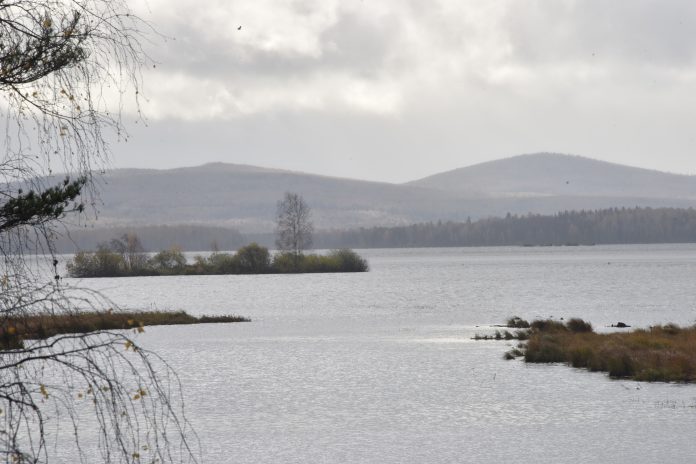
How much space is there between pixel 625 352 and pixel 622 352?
14 centimetres

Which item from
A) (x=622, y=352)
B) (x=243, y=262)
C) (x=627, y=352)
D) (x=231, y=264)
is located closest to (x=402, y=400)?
(x=622, y=352)

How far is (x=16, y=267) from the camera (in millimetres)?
10969

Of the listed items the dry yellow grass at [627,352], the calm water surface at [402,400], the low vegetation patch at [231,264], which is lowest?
the calm water surface at [402,400]

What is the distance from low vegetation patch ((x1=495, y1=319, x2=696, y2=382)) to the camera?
41.9 meters

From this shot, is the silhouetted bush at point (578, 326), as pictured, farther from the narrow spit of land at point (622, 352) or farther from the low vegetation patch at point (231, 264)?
the low vegetation patch at point (231, 264)

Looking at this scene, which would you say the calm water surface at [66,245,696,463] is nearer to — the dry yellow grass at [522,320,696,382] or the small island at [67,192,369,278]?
the dry yellow grass at [522,320,696,382]

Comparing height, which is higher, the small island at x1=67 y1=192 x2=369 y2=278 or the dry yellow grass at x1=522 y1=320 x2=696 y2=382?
the small island at x1=67 y1=192 x2=369 y2=278

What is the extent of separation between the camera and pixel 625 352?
45781 mm

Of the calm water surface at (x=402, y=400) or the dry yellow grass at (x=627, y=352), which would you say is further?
the dry yellow grass at (x=627, y=352)

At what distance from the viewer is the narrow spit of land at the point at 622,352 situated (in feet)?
137

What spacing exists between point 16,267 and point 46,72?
7.25ft

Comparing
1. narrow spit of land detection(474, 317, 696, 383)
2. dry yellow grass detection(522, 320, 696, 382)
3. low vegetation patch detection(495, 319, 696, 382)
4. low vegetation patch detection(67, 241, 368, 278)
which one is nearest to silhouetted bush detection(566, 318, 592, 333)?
narrow spit of land detection(474, 317, 696, 383)

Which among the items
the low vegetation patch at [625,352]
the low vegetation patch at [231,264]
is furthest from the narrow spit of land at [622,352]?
the low vegetation patch at [231,264]

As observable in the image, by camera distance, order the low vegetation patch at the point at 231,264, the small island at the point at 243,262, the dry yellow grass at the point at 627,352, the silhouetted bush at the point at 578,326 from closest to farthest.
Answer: the dry yellow grass at the point at 627,352, the silhouetted bush at the point at 578,326, the low vegetation patch at the point at 231,264, the small island at the point at 243,262
